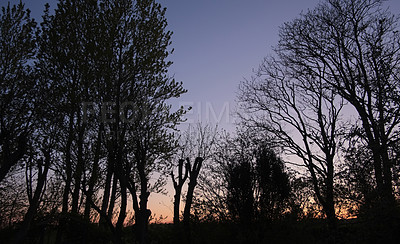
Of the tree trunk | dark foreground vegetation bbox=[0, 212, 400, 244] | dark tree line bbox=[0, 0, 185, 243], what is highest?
dark tree line bbox=[0, 0, 185, 243]

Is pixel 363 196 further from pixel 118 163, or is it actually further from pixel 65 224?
pixel 65 224

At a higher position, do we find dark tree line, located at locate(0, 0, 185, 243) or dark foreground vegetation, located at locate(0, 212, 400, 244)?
dark tree line, located at locate(0, 0, 185, 243)

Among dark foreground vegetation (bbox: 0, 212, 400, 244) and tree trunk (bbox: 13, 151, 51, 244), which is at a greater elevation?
tree trunk (bbox: 13, 151, 51, 244)

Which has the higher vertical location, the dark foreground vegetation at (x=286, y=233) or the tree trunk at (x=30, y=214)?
the tree trunk at (x=30, y=214)

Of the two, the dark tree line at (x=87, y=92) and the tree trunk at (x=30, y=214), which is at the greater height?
the dark tree line at (x=87, y=92)

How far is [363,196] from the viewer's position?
9633 millimetres

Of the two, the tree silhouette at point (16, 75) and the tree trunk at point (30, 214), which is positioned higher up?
the tree silhouette at point (16, 75)

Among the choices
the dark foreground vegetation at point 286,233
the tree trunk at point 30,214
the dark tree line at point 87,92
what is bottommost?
the dark foreground vegetation at point 286,233

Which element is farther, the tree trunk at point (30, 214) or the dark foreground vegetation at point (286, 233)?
the dark foreground vegetation at point (286, 233)

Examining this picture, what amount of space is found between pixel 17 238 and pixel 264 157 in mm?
9673

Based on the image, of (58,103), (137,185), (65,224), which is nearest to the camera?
(58,103)

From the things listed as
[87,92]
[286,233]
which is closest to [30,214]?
[87,92]

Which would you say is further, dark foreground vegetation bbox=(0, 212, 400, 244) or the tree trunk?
dark foreground vegetation bbox=(0, 212, 400, 244)

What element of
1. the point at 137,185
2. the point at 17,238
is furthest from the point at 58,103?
the point at 137,185
